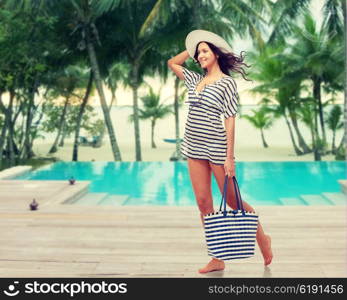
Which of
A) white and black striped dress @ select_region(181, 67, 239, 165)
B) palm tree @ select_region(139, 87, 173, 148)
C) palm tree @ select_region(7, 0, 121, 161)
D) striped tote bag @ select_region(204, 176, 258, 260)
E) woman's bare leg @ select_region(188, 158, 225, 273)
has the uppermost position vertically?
palm tree @ select_region(7, 0, 121, 161)

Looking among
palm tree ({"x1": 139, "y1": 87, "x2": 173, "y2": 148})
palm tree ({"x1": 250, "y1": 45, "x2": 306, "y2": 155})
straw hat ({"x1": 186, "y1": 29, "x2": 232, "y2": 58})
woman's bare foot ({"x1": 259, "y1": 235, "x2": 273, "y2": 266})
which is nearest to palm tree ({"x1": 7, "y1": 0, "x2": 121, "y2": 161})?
palm tree ({"x1": 250, "y1": 45, "x2": 306, "y2": 155})

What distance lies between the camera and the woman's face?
3873 millimetres

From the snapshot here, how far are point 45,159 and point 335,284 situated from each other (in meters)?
17.1

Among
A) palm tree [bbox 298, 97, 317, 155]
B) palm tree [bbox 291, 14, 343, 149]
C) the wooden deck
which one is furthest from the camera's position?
palm tree [bbox 298, 97, 317, 155]

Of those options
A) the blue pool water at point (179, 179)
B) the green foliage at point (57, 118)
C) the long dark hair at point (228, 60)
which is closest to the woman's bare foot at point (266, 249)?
the long dark hair at point (228, 60)

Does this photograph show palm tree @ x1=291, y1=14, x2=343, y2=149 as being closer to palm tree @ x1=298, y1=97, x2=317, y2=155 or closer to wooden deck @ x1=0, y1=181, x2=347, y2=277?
palm tree @ x1=298, y1=97, x2=317, y2=155

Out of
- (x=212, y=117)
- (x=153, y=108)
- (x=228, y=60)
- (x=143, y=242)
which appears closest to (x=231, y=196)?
(x=212, y=117)

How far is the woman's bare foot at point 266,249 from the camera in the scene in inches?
164

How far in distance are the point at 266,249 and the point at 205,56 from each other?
1422 millimetres

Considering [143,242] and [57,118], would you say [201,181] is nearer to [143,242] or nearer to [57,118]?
[143,242]

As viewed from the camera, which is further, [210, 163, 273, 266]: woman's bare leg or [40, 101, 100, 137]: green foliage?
[40, 101, 100, 137]: green foliage

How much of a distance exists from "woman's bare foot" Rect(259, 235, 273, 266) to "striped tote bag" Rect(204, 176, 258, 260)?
412mm

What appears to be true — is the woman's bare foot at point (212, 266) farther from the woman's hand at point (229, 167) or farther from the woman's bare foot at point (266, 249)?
the woman's hand at point (229, 167)

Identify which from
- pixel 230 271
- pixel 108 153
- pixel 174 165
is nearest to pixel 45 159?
pixel 174 165
